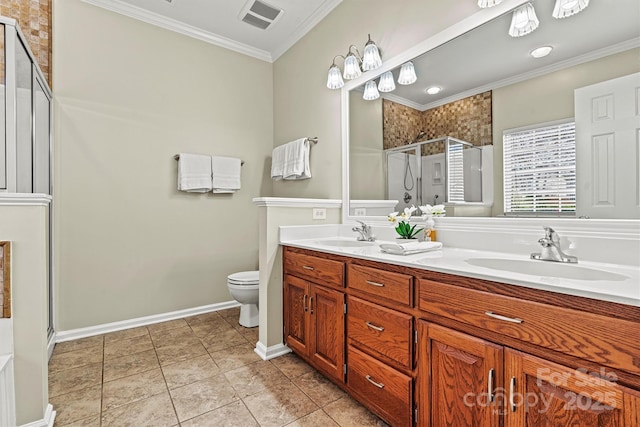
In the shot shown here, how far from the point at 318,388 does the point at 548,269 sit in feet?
4.31

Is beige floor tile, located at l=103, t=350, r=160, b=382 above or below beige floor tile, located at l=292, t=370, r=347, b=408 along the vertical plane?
above

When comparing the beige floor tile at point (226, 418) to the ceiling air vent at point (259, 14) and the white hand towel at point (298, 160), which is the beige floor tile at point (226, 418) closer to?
the white hand towel at point (298, 160)

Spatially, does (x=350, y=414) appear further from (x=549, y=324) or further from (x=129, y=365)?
(x=129, y=365)

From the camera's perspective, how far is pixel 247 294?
256 centimetres

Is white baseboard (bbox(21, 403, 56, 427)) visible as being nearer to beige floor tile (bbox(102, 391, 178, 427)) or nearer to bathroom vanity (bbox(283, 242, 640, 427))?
beige floor tile (bbox(102, 391, 178, 427))

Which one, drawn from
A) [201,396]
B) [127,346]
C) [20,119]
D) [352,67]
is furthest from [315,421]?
[20,119]

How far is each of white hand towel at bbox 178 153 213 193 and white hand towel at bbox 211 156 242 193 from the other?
2.3 inches

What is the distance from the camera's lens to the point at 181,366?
2.00 metres

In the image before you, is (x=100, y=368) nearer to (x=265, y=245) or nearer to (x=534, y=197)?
(x=265, y=245)

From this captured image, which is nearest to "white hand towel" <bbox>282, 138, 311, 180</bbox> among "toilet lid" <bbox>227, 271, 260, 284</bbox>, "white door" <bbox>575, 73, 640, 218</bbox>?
"toilet lid" <bbox>227, 271, 260, 284</bbox>

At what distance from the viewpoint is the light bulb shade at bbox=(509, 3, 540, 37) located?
1.41 m

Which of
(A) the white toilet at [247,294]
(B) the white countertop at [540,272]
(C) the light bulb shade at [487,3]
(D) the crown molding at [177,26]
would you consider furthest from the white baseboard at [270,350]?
(D) the crown molding at [177,26]

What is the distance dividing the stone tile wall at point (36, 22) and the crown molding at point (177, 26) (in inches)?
12.8

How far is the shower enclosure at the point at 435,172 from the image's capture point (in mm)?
1675
